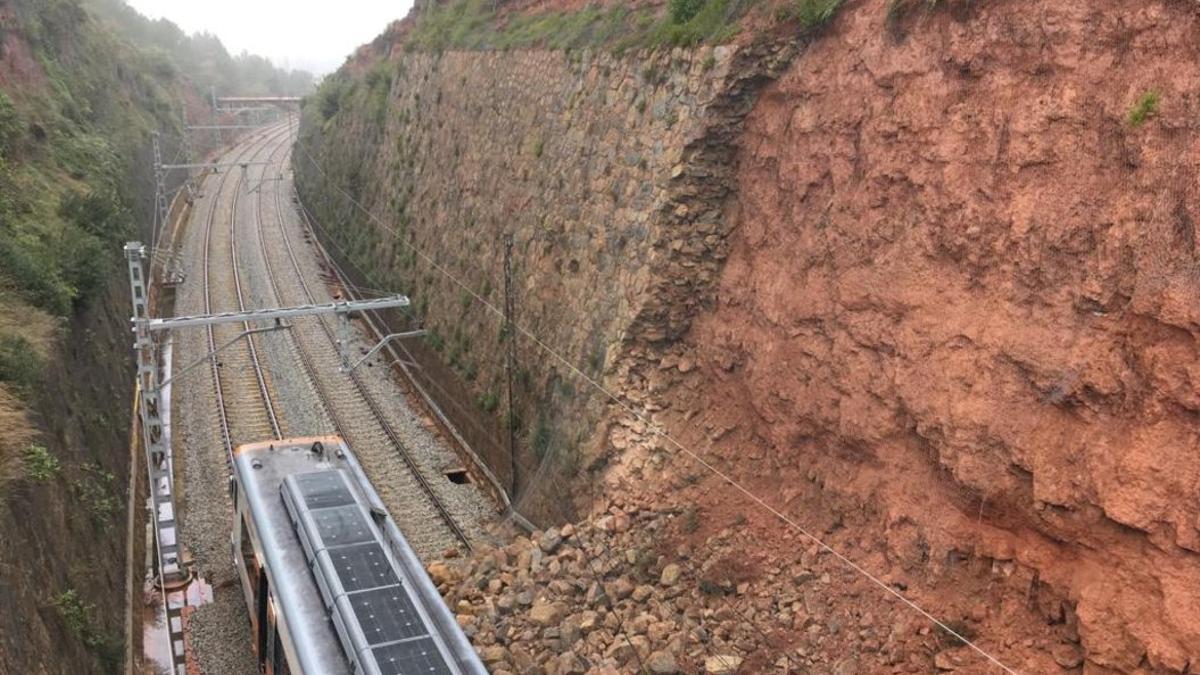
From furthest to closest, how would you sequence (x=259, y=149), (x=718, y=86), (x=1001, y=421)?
(x=259, y=149) → (x=718, y=86) → (x=1001, y=421)

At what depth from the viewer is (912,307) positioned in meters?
13.8

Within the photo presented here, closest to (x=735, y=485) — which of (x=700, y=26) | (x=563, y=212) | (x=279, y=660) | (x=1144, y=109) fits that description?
(x=279, y=660)

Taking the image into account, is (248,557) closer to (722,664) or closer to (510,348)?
(722,664)

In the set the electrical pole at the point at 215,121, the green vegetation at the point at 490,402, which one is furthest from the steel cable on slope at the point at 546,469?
the electrical pole at the point at 215,121

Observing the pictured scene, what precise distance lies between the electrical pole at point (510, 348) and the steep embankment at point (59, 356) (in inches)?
361

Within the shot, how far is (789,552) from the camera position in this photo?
14.9 metres

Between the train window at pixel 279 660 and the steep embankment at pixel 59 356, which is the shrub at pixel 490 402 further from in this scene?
the train window at pixel 279 660

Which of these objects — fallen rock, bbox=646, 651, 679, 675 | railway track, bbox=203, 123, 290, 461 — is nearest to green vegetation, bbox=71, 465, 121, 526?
railway track, bbox=203, 123, 290, 461

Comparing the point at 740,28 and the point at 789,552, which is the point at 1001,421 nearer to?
the point at 789,552

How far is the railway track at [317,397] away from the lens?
22.6m

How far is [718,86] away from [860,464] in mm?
8199

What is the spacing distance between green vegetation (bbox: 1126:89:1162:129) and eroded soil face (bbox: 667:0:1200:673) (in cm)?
9

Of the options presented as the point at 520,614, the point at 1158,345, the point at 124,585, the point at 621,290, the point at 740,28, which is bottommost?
the point at 124,585

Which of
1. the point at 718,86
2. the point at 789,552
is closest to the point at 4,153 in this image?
the point at 718,86
